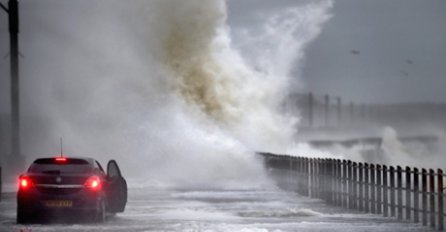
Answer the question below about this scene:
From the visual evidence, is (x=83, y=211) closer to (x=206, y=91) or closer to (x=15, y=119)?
(x=15, y=119)

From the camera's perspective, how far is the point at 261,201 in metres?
35.0

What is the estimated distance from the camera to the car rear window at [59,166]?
25531 mm

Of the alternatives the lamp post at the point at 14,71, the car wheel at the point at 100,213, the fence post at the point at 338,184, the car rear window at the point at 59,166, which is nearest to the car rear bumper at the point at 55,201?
the car wheel at the point at 100,213

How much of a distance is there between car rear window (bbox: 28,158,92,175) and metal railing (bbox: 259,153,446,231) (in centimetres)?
698

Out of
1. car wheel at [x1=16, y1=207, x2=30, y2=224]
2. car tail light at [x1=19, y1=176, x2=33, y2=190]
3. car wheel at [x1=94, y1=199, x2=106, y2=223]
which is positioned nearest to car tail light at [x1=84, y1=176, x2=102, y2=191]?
car wheel at [x1=94, y1=199, x2=106, y2=223]

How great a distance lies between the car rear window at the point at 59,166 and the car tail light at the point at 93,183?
0.29 meters

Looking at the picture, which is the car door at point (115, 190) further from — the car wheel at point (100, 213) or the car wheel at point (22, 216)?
the car wheel at point (22, 216)

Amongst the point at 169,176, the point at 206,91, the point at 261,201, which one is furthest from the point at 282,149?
the point at 261,201

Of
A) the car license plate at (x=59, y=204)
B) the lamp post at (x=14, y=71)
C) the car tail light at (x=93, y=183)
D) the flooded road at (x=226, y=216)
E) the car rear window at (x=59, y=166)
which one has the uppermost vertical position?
the lamp post at (x=14, y=71)

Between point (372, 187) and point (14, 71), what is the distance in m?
26.6

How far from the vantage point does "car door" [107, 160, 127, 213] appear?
27.2 metres

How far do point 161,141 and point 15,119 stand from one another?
817 inches

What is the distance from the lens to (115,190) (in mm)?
27719

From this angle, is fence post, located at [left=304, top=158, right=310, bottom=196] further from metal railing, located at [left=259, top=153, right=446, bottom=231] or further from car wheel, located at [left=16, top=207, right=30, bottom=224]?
car wheel, located at [left=16, top=207, right=30, bottom=224]
